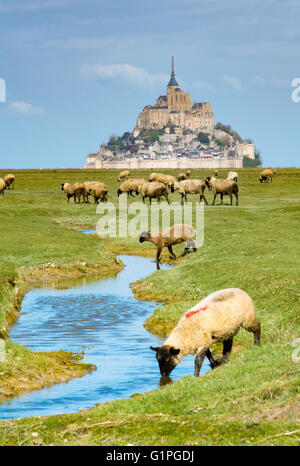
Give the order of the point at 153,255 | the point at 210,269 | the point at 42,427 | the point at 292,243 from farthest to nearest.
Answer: the point at 153,255 → the point at 292,243 → the point at 210,269 → the point at 42,427

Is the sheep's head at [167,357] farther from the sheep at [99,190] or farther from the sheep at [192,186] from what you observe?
the sheep at [99,190]

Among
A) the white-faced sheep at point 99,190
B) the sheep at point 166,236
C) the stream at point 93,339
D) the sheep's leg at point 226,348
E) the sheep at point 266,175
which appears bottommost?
the stream at point 93,339

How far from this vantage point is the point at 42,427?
11.4 meters

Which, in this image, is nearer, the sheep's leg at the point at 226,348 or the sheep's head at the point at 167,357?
the sheep's head at the point at 167,357

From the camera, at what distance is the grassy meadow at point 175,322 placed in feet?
34.9

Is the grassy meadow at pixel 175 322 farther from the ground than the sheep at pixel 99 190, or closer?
closer

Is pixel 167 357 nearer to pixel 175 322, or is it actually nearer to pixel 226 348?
pixel 226 348

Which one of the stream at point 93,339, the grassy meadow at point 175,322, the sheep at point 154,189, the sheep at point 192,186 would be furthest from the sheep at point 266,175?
the stream at point 93,339

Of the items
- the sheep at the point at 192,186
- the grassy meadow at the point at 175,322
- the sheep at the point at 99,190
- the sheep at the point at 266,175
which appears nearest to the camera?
the grassy meadow at the point at 175,322

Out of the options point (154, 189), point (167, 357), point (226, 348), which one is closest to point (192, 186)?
point (154, 189)

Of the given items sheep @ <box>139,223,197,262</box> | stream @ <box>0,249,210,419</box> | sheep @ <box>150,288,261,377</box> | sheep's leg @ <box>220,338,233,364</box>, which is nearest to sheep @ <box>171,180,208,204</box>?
sheep @ <box>139,223,197,262</box>

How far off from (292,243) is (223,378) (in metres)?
21.7
